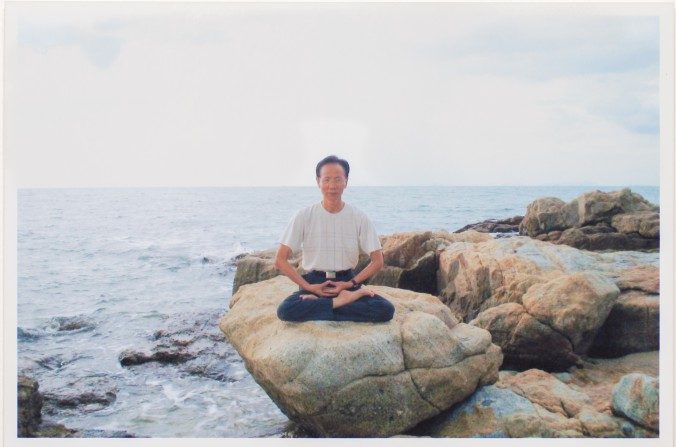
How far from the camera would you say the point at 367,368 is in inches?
172

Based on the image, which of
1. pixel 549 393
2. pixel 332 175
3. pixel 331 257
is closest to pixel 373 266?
pixel 331 257

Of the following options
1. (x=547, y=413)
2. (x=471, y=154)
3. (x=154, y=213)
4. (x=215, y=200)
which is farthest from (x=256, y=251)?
(x=547, y=413)

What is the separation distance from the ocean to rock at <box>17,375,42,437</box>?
299 mm

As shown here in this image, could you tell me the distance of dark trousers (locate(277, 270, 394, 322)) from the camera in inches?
186

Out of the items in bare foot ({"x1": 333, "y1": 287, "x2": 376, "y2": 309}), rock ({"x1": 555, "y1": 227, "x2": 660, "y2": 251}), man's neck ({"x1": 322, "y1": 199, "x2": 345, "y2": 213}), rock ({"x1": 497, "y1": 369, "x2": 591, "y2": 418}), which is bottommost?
rock ({"x1": 497, "y1": 369, "x2": 591, "y2": 418})

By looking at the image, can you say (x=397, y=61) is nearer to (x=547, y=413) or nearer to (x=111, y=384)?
(x=547, y=413)

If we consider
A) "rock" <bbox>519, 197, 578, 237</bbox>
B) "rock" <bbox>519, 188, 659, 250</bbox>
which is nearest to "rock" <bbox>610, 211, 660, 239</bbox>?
"rock" <bbox>519, 188, 659, 250</bbox>

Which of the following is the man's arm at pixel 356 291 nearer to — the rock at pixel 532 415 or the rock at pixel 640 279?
the rock at pixel 532 415

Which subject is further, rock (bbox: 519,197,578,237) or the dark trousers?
rock (bbox: 519,197,578,237)

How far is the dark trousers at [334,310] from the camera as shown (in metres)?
4.73

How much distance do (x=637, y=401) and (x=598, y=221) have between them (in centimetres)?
606

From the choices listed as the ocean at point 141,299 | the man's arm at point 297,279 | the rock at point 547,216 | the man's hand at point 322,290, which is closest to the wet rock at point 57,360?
the ocean at point 141,299

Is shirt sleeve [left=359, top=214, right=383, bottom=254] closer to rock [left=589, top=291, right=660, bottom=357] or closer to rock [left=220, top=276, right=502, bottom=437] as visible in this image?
rock [left=220, top=276, right=502, bottom=437]

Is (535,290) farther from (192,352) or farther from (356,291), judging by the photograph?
(192,352)
